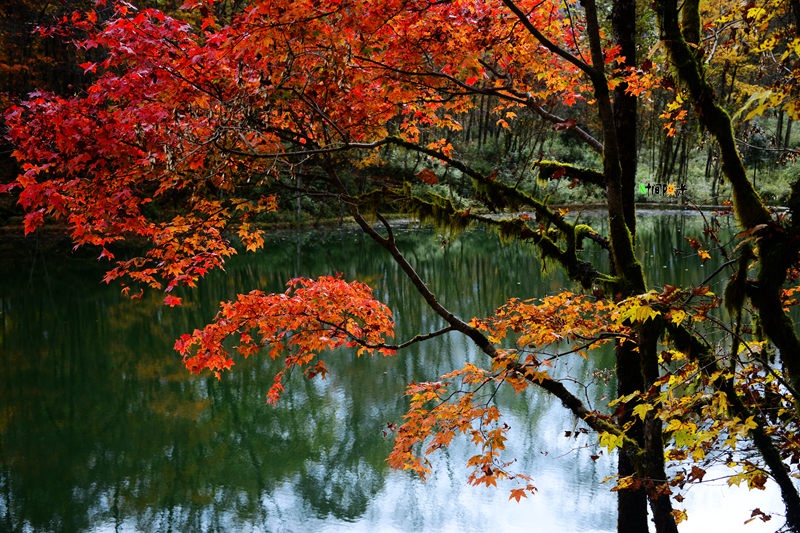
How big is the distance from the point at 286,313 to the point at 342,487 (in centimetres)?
323

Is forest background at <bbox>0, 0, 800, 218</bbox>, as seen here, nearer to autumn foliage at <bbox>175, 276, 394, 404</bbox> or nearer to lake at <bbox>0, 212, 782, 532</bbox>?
lake at <bbox>0, 212, 782, 532</bbox>

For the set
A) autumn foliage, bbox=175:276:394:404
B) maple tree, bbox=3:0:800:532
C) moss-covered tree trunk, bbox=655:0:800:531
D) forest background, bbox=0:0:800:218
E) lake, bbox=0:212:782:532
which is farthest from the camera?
forest background, bbox=0:0:800:218

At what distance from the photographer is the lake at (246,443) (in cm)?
673

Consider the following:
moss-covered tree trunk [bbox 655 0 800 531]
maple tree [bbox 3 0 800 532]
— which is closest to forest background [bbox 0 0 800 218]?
maple tree [bbox 3 0 800 532]

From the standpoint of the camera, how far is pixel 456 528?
662cm

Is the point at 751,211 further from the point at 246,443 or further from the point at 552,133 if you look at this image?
the point at 552,133

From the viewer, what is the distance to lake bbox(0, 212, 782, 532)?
6.73 m

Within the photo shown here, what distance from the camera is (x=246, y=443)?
8453 mm

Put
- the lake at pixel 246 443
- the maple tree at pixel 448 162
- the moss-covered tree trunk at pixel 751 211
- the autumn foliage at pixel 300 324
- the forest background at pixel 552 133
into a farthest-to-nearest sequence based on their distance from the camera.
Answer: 1. the forest background at pixel 552 133
2. the lake at pixel 246 443
3. the autumn foliage at pixel 300 324
4. the maple tree at pixel 448 162
5. the moss-covered tree trunk at pixel 751 211

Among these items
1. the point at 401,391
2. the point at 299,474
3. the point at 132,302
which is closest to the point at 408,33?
the point at 299,474

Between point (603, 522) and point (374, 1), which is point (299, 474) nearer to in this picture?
point (603, 522)

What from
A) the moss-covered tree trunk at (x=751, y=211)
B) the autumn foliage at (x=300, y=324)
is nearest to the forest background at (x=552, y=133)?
the autumn foliage at (x=300, y=324)

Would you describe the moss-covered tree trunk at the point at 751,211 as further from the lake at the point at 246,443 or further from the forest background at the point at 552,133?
the forest background at the point at 552,133

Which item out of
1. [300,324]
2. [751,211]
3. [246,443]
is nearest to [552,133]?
[246,443]
